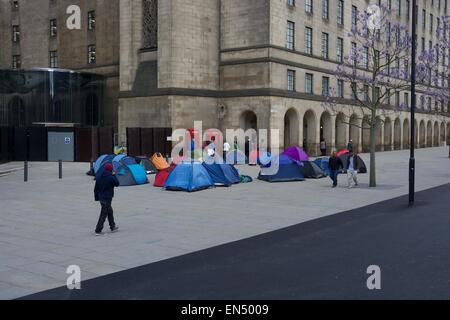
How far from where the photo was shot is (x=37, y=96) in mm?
40375

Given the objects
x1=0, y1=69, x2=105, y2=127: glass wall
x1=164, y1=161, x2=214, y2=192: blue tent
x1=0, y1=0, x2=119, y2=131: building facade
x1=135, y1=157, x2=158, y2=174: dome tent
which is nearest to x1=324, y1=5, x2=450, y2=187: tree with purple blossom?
x1=164, y1=161, x2=214, y2=192: blue tent

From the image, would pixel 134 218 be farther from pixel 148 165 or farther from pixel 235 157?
pixel 235 157

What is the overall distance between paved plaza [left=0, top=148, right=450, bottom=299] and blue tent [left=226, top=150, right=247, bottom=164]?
10960mm

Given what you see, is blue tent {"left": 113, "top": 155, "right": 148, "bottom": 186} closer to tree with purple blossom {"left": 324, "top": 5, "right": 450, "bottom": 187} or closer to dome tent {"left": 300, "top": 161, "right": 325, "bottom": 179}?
dome tent {"left": 300, "top": 161, "right": 325, "bottom": 179}

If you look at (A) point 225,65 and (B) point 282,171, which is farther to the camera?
(A) point 225,65

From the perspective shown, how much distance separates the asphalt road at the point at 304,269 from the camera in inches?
292

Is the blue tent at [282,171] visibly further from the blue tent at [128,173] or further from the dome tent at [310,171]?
the blue tent at [128,173]

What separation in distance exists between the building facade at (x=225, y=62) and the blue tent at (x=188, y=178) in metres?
15.9

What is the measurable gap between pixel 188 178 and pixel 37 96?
79.1ft

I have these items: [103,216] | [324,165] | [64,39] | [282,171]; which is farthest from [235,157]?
[64,39]

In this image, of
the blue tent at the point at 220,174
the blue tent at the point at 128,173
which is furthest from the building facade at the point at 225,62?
the blue tent at the point at 128,173

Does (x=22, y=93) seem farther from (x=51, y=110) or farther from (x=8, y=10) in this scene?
(x=8, y=10)

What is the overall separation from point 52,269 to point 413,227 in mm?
8415

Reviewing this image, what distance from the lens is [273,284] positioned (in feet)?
25.7
